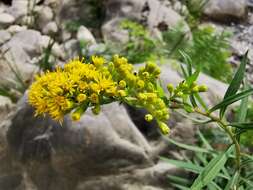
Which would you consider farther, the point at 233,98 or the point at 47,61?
the point at 47,61

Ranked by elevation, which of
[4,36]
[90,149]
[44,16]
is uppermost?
[90,149]

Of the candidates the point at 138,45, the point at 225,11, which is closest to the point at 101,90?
the point at 138,45

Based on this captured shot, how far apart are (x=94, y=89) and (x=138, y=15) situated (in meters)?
5.27

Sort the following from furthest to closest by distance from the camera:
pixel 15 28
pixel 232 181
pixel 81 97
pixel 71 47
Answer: pixel 15 28
pixel 71 47
pixel 232 181
pixel 81 97

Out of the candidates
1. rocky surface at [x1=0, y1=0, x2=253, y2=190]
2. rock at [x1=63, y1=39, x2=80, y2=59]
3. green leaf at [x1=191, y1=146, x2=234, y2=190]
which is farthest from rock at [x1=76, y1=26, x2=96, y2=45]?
green leaf at [x1=191, y1=146, x2=234, y2=190]

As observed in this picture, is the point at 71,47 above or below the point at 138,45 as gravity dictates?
below

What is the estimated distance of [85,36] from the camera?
7.20 metres

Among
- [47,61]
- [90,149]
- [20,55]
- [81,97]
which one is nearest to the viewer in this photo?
[81,97]

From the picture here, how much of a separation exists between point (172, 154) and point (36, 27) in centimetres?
388

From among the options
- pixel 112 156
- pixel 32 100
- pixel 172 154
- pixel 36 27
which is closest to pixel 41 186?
pixel 112 156

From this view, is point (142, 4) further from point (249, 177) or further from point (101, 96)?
point (101, 96)

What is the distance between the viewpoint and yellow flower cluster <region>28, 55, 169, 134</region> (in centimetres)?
229

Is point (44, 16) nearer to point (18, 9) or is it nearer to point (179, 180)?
point (18, 9)

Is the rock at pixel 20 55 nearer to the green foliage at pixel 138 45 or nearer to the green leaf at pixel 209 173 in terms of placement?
the green foliage at pixel 138 45
